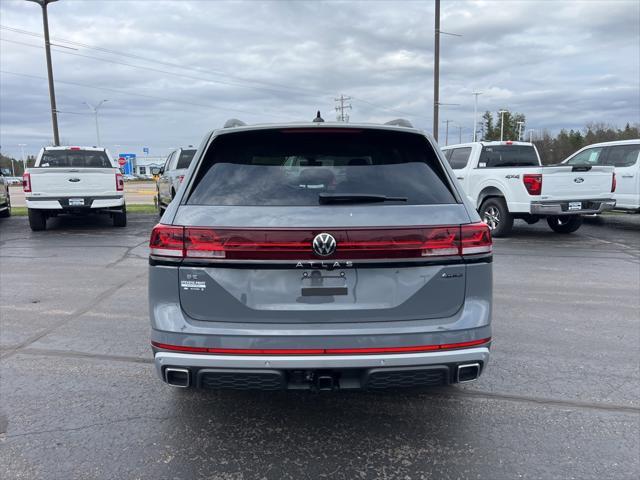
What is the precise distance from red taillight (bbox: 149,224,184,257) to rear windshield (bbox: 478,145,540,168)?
10.4 meters

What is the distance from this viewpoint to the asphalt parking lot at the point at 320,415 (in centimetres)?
281

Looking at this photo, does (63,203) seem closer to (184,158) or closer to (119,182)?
(119,182)

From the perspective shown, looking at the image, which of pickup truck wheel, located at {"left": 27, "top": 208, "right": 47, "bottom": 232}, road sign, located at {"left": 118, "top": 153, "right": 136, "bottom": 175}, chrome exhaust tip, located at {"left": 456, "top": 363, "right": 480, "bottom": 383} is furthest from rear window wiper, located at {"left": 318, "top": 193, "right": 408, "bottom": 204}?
road sign, located at {"left": 118, "top": 153, "right": 136, "bottom": 175}

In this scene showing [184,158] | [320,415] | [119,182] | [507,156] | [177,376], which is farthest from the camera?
[184,158]

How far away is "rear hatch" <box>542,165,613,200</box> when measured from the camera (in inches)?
411

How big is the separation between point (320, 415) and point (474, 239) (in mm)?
1517

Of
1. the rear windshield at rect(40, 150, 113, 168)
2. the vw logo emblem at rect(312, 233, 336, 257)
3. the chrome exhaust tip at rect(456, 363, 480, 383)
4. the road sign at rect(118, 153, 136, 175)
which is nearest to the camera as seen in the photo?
the vw logo emblem at rect(312, 233, 336, 257)

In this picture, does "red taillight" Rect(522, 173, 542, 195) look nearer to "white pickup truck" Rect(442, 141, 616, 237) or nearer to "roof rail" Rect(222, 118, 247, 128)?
"white pickup truck" Rect(442, 141, 616, 237)

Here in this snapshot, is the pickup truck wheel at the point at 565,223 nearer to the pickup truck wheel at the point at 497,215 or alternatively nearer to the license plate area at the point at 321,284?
the pickup truck wheel at the point at 497,215

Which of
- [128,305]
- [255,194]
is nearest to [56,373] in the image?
[128,305]

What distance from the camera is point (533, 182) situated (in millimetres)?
10477

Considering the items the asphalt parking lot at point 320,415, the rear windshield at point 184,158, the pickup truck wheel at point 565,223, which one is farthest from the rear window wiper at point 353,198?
the rear windshield at point 184,158

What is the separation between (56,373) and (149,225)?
10.2 meters

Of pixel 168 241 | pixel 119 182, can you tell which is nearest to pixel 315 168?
pixel 168 241
